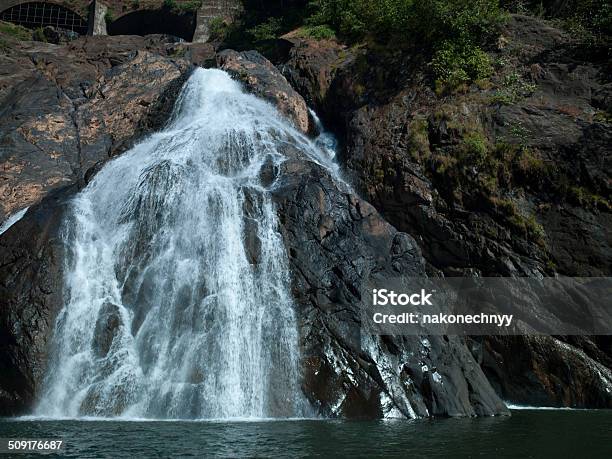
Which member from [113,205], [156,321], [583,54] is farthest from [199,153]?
[583,54]

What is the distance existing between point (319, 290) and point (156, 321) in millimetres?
3949

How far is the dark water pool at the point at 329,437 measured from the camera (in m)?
8.35

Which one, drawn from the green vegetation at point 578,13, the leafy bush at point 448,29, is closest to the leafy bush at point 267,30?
the leafy bush at point 448,29

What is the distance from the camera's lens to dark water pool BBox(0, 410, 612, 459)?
835 centimetres

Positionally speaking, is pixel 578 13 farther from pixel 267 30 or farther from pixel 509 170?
pixel 267 30

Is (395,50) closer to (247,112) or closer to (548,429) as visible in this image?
(247,112)

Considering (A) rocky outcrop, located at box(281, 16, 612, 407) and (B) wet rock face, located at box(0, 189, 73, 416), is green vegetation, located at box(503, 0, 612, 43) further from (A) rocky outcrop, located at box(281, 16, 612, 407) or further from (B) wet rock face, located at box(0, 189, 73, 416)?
(B) wet rock face, located at box(0, 189, 73, 416)

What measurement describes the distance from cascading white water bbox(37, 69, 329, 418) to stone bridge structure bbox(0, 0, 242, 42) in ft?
72.9

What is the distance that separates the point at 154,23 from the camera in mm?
38875

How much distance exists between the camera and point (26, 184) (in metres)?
20.2

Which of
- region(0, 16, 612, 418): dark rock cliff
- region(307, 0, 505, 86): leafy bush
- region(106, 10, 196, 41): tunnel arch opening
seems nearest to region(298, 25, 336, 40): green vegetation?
region(0, 16, 612, 418): dark rock cliff

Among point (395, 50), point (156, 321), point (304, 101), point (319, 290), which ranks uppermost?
point (395, 50)

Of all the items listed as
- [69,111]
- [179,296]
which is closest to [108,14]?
[69,111]

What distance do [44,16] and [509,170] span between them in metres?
32.9
